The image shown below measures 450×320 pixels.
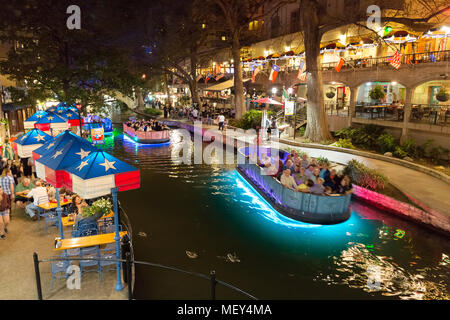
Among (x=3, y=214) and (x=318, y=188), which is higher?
(x=318, y=188)

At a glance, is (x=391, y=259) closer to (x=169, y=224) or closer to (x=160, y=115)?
(x=169, y=224)

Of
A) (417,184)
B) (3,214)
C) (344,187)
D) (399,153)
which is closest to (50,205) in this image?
(3,214)

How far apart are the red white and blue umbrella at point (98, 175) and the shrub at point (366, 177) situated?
405 inches

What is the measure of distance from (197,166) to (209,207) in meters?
6.53

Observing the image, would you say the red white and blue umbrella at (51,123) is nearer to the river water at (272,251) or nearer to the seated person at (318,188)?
the river water at (272,251)

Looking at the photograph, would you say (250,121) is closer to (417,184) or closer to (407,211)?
(417,184)

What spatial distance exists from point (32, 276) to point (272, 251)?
20.6 ft

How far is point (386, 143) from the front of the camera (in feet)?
64.4

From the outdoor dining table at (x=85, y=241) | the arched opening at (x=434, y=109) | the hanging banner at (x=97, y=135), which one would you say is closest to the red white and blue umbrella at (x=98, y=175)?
the outdoor dining table at (x=85, y=241)

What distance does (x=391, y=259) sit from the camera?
370 inches

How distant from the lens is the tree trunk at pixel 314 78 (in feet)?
69.3

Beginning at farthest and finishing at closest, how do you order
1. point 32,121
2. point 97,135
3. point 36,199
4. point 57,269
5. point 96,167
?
point 97,135 → point 32,121 → point 36,199 → point 96,167 → point 57,269

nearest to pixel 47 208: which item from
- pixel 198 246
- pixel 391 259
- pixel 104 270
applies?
pixel 104 270

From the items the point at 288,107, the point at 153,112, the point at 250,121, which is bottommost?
the point at 250,121
